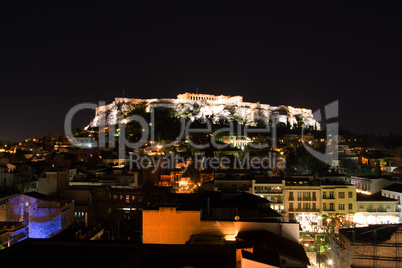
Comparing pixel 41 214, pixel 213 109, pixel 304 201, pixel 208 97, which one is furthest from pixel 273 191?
pixel 208 97

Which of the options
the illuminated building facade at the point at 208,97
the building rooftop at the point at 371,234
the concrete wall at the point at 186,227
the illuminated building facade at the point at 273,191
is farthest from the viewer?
the illuminated building facade at the point at 208,97

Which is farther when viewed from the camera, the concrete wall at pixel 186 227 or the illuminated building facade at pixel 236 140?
the illuminated building facade at pixel 236 140

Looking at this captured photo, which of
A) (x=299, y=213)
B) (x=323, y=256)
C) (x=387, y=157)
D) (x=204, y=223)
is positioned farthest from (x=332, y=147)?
(x=204, y=223)

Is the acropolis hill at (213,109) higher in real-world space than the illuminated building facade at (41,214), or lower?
higher

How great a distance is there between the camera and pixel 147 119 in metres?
66.2

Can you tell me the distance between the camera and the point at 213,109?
78.9 meters

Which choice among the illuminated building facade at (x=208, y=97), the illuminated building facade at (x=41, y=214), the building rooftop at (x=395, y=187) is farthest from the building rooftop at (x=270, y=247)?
the illuminated building facade at (x=208, y=97)

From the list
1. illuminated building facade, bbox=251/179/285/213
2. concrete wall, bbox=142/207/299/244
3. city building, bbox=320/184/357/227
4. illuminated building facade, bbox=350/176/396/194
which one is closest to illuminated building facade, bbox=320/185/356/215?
city building, bbox=320/184/357/227

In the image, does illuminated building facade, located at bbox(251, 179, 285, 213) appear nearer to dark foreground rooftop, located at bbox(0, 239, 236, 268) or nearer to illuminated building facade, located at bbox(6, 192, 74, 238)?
illuminated building facade, located at bbox(6, 192, 74, 238)

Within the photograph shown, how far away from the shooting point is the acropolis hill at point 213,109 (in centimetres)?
7588

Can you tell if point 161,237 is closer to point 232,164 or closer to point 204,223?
point 204,223

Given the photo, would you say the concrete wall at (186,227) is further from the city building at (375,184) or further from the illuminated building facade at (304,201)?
the city building at (375,184)

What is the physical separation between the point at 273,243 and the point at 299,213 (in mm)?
11500

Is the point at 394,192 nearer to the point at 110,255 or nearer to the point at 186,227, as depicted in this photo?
the point at 186,227
